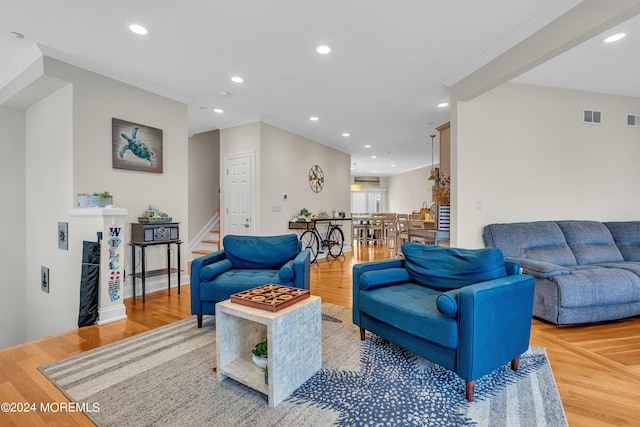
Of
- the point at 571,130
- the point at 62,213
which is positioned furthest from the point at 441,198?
the point at 62,213

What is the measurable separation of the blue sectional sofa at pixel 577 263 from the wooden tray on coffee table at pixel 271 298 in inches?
99.6

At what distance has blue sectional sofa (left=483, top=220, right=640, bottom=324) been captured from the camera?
282cm

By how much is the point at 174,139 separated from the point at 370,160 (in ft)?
22.9

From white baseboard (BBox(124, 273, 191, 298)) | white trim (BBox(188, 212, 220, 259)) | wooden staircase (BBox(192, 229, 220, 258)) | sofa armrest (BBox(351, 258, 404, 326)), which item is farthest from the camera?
white trim (BBox(188, 212, 220, 259))

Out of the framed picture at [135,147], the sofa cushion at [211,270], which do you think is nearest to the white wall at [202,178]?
the framed picture at [135,147]

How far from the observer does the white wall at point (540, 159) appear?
3691 millimetres

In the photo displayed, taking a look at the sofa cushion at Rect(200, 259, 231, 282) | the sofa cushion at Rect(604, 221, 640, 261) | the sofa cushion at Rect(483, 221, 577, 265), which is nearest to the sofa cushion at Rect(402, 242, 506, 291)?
the sofa cushion at Rect(483, 221, 577, 265)

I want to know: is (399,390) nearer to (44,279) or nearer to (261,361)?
(261,361)

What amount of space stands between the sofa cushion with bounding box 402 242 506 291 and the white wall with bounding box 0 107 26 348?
5357 millimetres

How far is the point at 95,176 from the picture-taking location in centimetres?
349

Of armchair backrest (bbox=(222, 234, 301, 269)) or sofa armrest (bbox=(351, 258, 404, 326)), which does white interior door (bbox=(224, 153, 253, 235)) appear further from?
sofa armrest (bbox=(351, 258, 404, 326))

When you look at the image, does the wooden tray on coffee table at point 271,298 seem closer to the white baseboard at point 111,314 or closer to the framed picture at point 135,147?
the white baseboard at point 111,314

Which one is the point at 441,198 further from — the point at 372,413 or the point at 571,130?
the point at 372,413

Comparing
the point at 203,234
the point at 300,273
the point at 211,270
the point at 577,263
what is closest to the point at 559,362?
the point at 577,263
